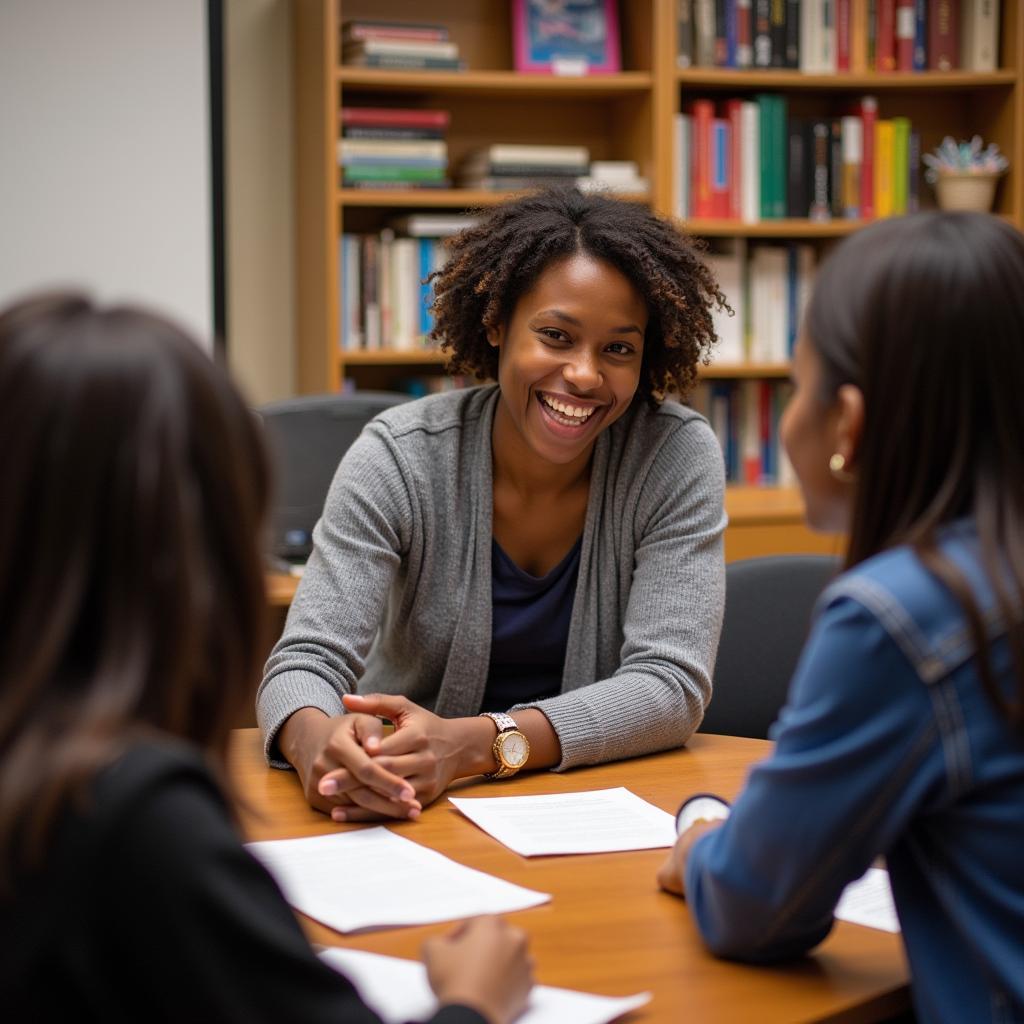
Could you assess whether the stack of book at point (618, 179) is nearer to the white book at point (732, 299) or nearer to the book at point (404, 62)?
the white book at point (732, 299)

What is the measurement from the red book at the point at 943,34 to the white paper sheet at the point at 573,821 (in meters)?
2.94

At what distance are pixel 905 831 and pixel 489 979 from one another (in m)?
0.32

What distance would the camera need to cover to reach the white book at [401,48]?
137 inches

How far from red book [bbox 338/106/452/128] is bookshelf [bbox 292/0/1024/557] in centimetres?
6

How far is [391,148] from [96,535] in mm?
2989

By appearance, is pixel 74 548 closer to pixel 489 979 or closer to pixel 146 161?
pixel 489 979

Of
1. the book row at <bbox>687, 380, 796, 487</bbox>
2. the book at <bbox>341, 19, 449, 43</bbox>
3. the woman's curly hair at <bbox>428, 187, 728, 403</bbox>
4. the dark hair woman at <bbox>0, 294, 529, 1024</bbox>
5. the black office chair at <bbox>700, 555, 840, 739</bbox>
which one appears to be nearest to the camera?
the dark hair woman at <bbox>0, 294, 529, 1024</bbox>

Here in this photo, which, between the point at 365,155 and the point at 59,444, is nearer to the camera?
the point at 59,444

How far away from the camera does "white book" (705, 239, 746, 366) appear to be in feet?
12.5

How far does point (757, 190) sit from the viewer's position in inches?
149

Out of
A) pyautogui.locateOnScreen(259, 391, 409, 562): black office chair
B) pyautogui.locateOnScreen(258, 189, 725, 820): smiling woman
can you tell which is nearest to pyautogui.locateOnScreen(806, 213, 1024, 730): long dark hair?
pyautogui.locateOnScreen(258, 189, 725, 820): smiling woman

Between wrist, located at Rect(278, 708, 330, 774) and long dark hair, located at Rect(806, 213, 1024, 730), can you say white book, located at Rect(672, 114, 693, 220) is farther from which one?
long dark hair, located at Rect(806, 213, 1024, 730)

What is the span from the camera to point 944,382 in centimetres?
99

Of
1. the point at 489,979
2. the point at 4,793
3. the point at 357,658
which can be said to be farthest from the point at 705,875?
the point at 357,658
